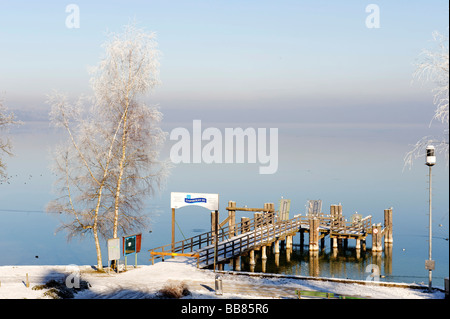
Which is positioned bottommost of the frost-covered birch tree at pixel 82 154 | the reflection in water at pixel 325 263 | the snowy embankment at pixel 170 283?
the reflection in water at pixel 325 263

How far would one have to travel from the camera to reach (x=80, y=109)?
98.9 ft

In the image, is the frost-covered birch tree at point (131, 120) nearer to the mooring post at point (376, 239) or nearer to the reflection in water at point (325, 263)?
the reflection in water at point (325, 263)

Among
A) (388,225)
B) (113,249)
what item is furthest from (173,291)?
(388,225)

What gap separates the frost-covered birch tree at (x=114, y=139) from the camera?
30.2 metres

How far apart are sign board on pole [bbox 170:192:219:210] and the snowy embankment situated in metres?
3.87

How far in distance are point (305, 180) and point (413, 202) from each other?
108 ft

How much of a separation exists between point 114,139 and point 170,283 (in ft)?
28.4

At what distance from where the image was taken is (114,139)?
99.6 feet

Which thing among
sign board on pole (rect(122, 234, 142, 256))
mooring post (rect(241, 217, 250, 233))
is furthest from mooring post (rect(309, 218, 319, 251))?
sign board on pole (rect(122, 234, 142, 256))

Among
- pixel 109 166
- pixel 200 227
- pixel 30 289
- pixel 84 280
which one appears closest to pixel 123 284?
pixel 84 280

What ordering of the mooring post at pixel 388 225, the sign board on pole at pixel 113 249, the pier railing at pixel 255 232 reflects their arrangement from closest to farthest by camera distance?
the sign board on pole at pixel 113 249 → the pier railing at pixel 255 232 → the mooring post at pixel 388 225

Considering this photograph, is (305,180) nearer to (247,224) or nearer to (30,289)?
(247,224)

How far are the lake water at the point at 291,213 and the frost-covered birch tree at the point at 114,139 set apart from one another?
197cm

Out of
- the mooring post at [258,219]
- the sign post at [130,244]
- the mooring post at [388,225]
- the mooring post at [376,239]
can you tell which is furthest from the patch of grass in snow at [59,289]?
the mooring post at [388,225]
